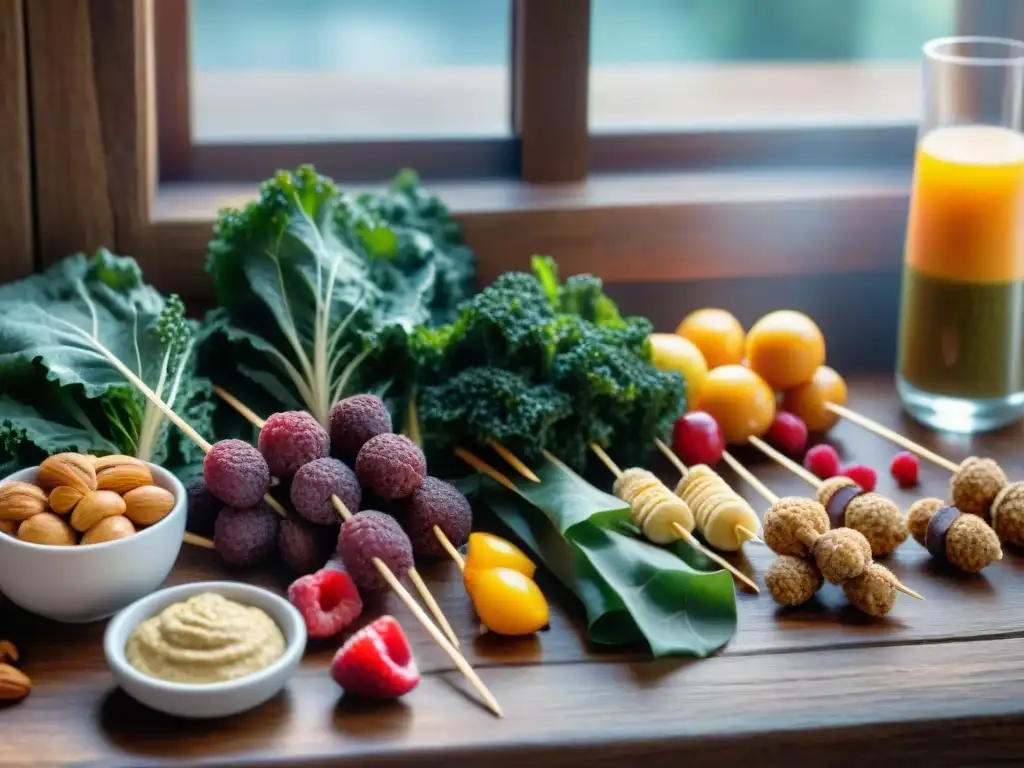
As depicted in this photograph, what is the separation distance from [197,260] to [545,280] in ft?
1.34

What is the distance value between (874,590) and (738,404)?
1.23 feet

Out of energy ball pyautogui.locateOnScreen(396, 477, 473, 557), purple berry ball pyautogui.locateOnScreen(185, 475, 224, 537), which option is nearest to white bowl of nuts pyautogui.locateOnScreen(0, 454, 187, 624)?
purple berry ball pyautogui.locateOnScreen(185, 475, 224, 537)

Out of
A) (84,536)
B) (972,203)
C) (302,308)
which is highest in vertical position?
(972,203)

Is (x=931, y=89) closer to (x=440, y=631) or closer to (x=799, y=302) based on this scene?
(x=799, y=302)

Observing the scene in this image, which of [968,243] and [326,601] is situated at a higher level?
[968,243]

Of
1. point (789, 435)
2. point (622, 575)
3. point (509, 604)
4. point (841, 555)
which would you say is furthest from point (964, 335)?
point (509, 604)

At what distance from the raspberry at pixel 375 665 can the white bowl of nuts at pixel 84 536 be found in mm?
188

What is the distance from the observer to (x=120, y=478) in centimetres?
116

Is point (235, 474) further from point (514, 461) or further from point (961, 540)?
point (961, 540)

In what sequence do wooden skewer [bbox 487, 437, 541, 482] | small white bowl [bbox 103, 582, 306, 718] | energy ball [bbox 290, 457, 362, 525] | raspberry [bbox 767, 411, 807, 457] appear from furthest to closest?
raspberry [bbox 767, 411, 807, 457] → wooden skewer [bbox 487, 437, 541, 482] → energy ball [bbox 290, 457, 362, 525] → small white bowl [bbox 103, 582, 306, 718]

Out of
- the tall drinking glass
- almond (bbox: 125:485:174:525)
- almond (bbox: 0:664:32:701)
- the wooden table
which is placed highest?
the tall drinking glass

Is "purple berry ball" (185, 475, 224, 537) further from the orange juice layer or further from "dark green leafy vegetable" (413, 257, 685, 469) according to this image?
the orange juice layer

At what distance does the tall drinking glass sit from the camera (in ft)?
4.86

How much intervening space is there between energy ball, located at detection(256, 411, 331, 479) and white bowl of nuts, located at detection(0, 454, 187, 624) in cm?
10
